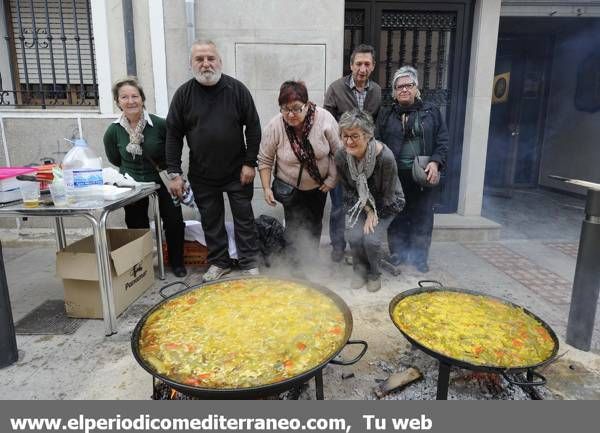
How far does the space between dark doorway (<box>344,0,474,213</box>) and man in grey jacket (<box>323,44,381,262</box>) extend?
139 centimetres

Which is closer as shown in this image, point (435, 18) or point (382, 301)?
point (382, 301)

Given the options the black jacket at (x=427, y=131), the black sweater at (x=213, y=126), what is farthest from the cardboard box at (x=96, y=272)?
the black jacket at (x=427, y=131)

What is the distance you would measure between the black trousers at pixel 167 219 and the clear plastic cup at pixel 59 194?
1234 mm

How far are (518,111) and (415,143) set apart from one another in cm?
660

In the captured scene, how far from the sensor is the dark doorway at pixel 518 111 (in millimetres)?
9406

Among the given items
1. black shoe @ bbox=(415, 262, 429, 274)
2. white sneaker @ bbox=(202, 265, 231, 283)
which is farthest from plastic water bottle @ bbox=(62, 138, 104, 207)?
black shoe @ bbox=(415, 262, 429, 274)

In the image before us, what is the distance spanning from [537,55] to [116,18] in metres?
8.89

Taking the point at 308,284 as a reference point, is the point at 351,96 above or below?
above

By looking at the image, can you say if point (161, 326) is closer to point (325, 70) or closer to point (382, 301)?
point (382, 301)

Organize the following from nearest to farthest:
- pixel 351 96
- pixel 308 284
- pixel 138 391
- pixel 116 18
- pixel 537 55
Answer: pixel 138 391 → pixel 308 284 → pixel 351 96 → pixel 116 18 → pixel 537 55

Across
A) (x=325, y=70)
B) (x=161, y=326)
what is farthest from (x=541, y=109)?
(x=161, y=326)

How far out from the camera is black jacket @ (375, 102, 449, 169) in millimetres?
4453

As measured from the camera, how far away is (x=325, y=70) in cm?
554

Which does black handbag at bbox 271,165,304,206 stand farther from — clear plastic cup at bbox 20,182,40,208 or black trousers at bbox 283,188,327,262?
clear plastic cup at bbox 20,182,40,208
